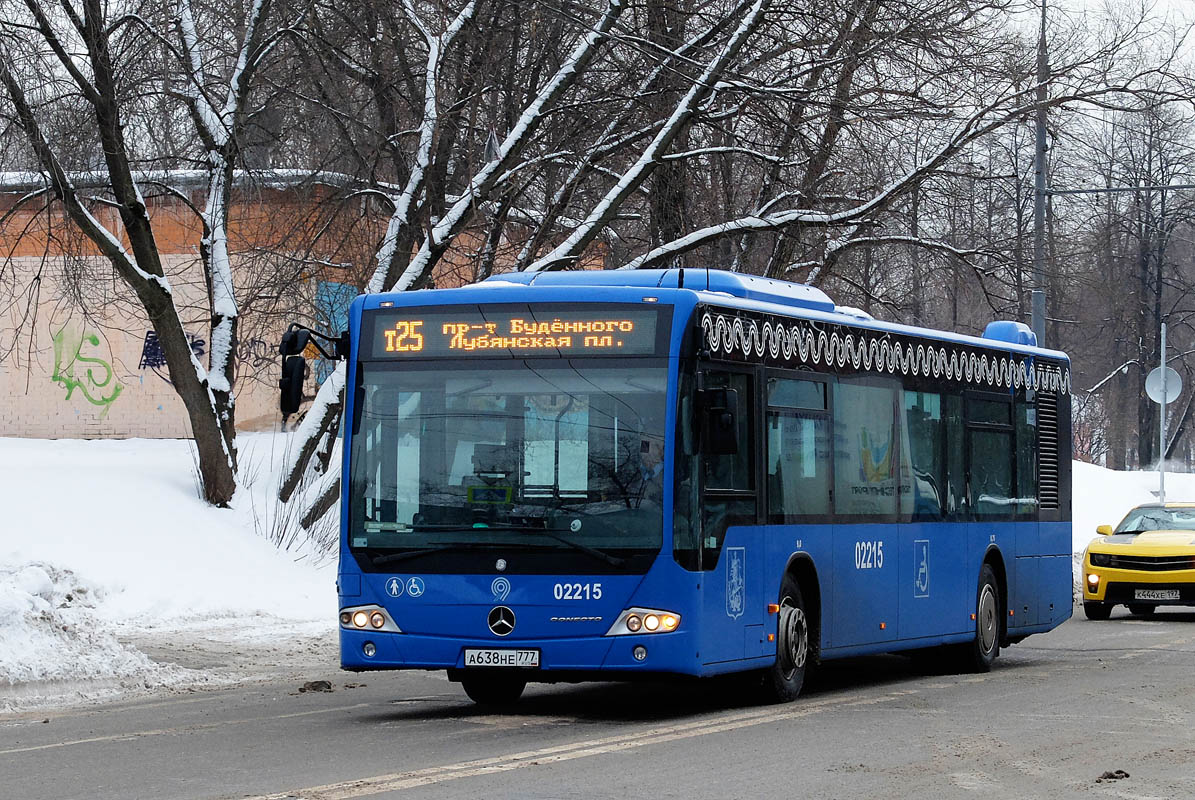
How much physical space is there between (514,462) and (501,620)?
3.34ft

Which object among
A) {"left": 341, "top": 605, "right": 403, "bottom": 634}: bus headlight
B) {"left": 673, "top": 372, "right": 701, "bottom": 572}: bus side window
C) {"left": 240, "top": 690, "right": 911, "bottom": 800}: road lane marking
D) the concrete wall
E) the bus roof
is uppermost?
the concrete wall

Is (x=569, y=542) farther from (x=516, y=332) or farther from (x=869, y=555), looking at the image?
(x=869, y=555)

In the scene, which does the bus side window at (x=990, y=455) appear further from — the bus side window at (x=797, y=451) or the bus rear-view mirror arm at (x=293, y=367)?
the bus rear-view mirror arm at (x=293, y=367)

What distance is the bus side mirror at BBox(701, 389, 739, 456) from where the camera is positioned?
11664mm

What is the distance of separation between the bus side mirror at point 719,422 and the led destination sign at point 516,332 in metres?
0.47

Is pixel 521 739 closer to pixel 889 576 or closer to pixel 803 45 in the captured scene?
pixel 889 576

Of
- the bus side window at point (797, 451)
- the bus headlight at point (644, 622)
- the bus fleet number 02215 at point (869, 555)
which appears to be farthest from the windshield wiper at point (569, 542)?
the bus fleet number 02215 at point (869, 555)

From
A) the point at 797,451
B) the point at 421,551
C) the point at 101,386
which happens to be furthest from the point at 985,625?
the point at 101,386

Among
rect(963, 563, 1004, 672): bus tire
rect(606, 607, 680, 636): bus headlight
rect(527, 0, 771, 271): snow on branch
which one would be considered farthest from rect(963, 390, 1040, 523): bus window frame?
rect(527, 0, 771, 271): snow on branch

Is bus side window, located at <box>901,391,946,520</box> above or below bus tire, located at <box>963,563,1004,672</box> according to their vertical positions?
above

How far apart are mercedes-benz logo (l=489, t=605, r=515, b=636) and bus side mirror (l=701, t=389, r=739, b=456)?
1648mm

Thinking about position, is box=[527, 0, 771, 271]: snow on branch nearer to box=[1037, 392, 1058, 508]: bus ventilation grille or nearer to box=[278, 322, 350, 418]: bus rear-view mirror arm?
box=[1037, 392, 1058, 508]: bus ventilation grille

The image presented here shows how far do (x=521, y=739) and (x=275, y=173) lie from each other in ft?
50.6

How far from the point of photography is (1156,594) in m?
23.2
